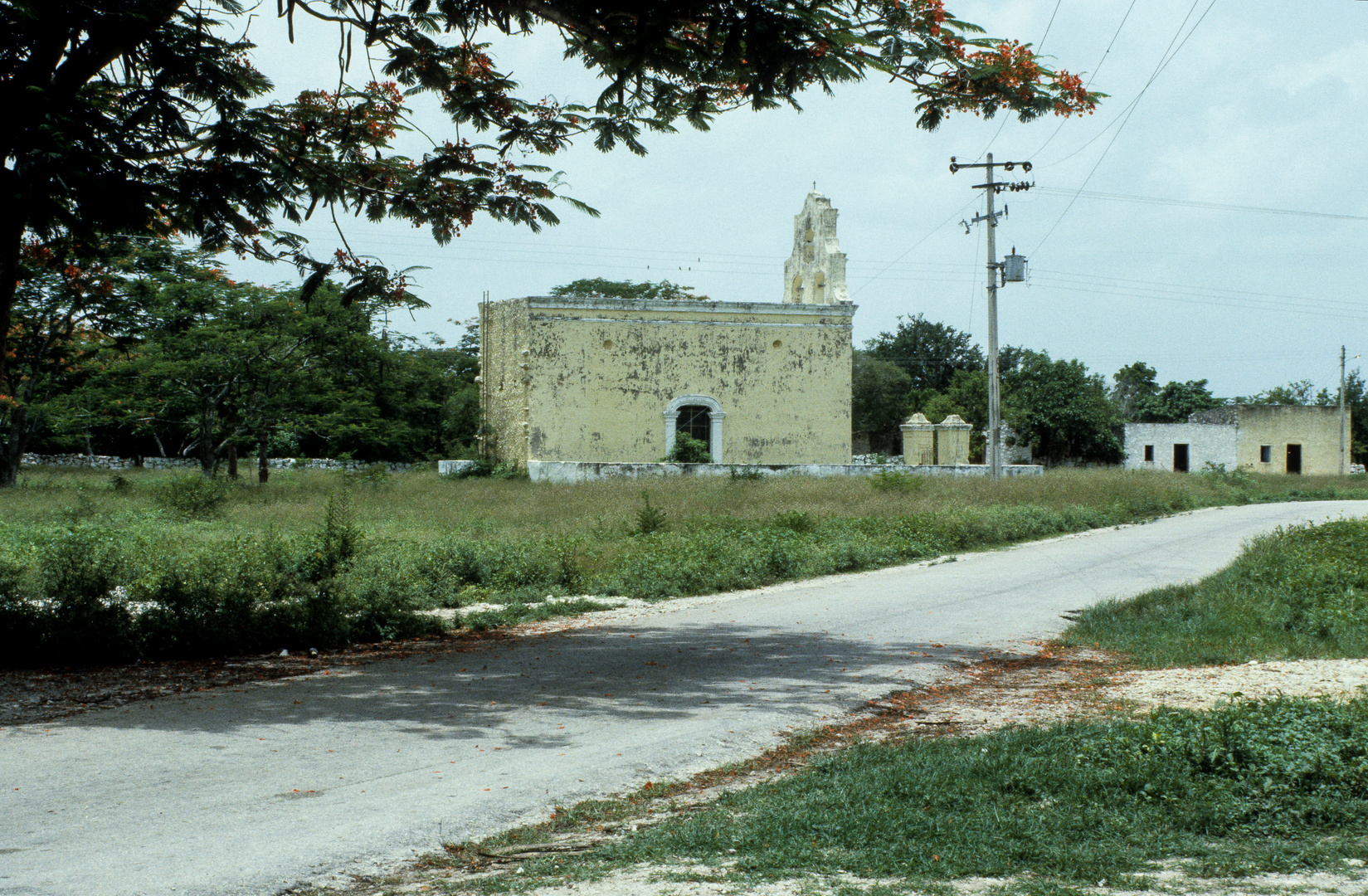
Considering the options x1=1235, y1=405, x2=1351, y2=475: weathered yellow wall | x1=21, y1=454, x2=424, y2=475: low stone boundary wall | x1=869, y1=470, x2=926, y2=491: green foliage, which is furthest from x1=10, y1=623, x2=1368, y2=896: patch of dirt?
x1=1235, y1=405, x2=1351, y2=475: weathered yellow wall

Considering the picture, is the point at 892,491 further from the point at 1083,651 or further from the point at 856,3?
the point at 856,3

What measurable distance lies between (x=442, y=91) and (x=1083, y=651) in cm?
756

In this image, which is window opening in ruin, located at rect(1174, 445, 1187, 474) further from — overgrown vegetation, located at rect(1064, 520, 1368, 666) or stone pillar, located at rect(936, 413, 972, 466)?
overgrown vegetation, located at rect(1064, 520, 1368, 666)

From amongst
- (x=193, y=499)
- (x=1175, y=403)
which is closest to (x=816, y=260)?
(x=193, y=499)

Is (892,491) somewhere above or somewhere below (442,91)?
below

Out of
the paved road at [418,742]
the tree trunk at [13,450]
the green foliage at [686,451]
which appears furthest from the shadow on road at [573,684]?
the tree trunk at [13,450]

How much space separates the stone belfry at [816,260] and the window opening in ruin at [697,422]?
197 inches

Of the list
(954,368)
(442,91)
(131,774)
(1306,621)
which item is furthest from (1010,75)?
Answer: (954,368)

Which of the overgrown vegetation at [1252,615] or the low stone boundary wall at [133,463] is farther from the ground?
the low stone boundary wall at [133,463]

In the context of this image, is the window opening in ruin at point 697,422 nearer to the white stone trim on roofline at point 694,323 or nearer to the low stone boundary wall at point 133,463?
the white stone trim on roofline at point 694,323

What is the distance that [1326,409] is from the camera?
192 ft

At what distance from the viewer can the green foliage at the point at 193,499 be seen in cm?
2036

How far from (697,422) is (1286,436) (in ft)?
132

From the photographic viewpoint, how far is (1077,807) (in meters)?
4.65
